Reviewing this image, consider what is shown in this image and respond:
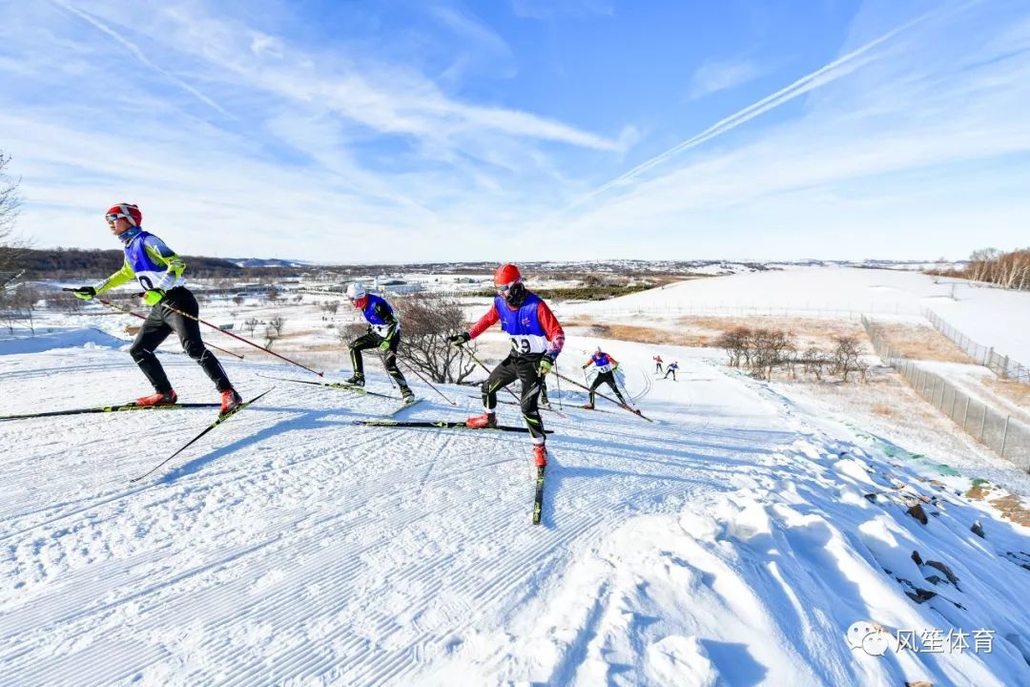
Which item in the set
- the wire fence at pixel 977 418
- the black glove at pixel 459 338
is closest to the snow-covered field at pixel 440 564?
the black glove at pixel 459 338

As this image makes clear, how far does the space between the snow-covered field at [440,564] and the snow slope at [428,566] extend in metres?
0.02

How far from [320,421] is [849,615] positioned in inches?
254

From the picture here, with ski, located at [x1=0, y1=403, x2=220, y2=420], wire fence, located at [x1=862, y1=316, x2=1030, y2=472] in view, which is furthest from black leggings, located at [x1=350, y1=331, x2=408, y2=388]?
wire fence, located at [x1=862, y1=316, x2=1030, y2=472]

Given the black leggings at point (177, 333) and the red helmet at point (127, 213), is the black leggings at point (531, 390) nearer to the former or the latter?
the black leggings at point (177, 333)

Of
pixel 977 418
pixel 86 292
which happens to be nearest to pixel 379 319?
pixel 86 292

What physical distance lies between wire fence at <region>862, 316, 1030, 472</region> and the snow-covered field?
A: 50.9 ft

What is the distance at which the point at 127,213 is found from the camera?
5727 millimetres

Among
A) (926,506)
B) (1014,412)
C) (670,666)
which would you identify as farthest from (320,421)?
(1014,412)

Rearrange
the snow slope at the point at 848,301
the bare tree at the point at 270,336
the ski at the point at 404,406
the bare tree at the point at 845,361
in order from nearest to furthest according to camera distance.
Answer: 1. the ski at the point at 404,406
2. the bare tree at the point at 845,361
3. the bare tree at the point at 270,336
4. the snow slope at the point at 848,301

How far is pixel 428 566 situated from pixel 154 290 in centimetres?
503

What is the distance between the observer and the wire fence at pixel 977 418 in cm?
1825

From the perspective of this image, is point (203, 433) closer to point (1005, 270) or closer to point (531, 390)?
point (531, 390)

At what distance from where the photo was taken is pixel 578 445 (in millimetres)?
7652

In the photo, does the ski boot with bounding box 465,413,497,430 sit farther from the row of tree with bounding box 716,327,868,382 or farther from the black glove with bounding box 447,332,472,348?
the row of tree with bounding box 716,327,868,382
